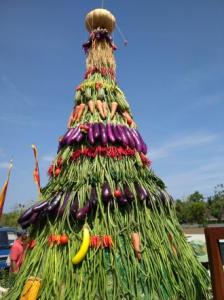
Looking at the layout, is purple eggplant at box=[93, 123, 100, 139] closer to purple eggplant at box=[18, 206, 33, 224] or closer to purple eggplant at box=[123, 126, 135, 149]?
purple eggplant at box=[123, 126, 135, 149]

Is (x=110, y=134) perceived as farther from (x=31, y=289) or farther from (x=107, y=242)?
(x=31, y=289)

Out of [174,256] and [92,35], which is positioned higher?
[92,35]

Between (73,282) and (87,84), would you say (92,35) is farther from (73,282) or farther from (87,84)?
→ (73,282)

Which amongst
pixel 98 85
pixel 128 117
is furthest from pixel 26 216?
pixel 98 85

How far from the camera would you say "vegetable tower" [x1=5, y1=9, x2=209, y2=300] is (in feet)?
11.0

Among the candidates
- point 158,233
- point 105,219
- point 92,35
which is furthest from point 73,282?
point 92,35

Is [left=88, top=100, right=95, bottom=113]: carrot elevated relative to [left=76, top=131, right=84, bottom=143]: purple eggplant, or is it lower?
elevated

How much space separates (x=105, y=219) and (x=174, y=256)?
913 millimetres

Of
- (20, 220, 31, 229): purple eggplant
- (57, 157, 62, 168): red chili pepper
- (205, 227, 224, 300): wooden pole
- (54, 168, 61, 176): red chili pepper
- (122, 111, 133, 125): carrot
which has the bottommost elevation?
(205, 227, 224, 300): wooden pole

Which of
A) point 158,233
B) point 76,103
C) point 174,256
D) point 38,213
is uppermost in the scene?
point 76,103

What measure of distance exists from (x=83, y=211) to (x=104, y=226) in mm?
286

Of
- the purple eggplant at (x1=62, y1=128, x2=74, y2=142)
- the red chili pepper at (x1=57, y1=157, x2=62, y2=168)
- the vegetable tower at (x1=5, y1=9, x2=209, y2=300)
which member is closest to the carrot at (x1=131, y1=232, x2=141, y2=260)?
the vegetable tower at (x1=5, y1=9, x2=209, y2=300)

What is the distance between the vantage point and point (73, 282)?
130 inches

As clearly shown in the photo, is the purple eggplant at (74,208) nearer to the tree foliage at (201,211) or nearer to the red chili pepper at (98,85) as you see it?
the red chili pepper at (98,85)
